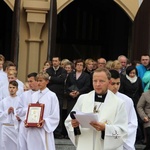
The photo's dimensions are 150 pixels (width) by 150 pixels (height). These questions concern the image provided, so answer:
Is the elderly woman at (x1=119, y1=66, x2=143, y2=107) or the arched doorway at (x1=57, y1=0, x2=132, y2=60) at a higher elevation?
the arched doorway at (x1=57, y1=0, x2=132, y2=60)

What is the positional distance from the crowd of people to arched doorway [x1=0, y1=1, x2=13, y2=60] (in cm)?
709

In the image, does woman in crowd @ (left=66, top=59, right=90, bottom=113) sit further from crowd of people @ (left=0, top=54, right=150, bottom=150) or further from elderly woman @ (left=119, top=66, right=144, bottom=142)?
elderly woman @ (left=119, top=66, right=144, bottom=142)

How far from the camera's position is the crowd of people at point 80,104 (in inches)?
273

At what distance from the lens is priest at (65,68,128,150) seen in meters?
6.81

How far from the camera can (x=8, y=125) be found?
11.4 meters

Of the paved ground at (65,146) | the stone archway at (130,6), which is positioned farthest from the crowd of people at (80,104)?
the stone archway at (130,6)

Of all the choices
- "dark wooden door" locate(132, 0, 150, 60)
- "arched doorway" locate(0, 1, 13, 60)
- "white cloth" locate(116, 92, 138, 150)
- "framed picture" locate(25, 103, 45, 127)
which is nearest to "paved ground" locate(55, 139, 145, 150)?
"framed picture" locate(25, 103, 45, 127)

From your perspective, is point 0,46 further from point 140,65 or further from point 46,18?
point 140,65

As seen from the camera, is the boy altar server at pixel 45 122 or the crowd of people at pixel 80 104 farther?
the boy altar server at pixel 45 122

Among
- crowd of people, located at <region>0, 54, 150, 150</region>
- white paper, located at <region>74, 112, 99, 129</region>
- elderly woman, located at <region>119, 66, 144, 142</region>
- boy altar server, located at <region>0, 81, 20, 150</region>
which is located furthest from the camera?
elderly woman, located at <region>119, 66, 144, 142</region>

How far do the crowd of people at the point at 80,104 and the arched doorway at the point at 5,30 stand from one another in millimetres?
7092

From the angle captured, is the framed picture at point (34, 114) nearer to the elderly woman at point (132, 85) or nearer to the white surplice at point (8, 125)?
the white surplice at point (8, 125)

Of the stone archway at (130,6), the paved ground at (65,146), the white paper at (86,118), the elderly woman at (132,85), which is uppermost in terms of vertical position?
the stone archway at (130,6)

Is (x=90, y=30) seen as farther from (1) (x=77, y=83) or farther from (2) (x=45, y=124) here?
(2) (x=45, y=124)
